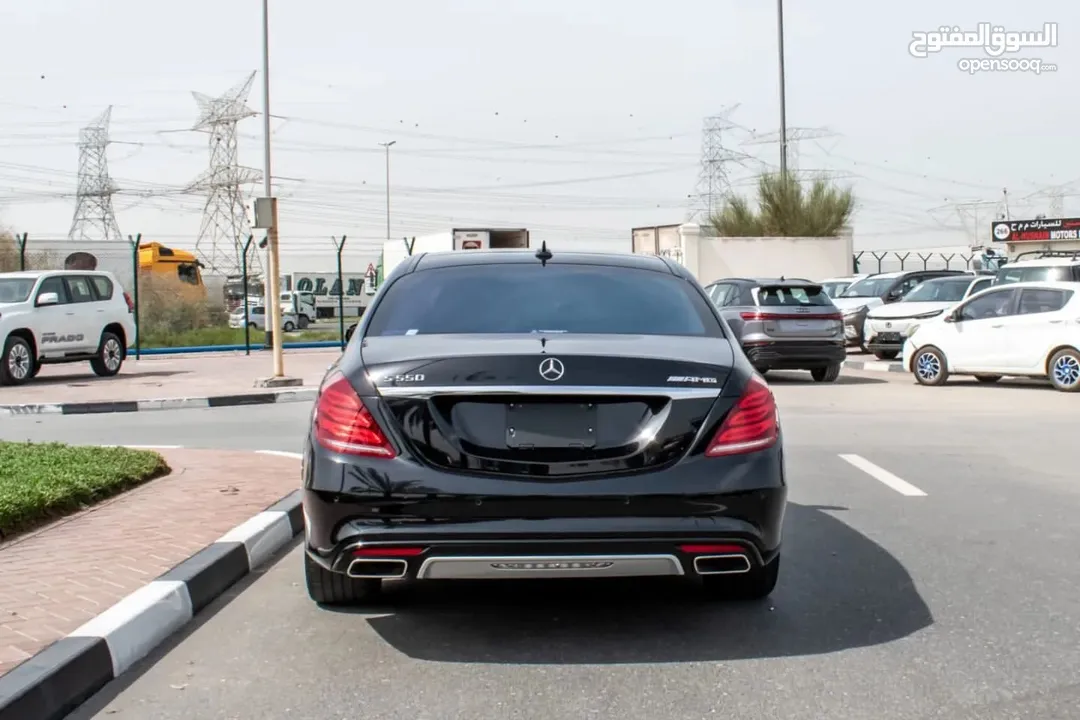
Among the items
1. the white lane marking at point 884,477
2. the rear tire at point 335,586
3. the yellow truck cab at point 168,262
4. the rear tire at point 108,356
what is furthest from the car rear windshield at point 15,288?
the yellow truck cab at point 168,262

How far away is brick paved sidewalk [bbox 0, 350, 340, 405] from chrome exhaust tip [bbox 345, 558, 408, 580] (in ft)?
39.4

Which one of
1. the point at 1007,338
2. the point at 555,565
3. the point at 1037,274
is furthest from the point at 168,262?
the point at 555,565

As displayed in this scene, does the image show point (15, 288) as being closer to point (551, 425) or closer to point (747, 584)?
point (747, 584)

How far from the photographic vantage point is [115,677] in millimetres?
4434

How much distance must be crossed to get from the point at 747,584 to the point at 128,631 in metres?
2.54

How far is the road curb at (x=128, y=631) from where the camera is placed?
3.94 meters

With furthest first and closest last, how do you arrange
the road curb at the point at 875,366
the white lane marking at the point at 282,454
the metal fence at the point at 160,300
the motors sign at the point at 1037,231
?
1. the motors sign at the point at 1037,231
2. the metal fence at the point at 160,300
3. the road curb at the point at 875,366
4. the white lane marking at the point at 282,454

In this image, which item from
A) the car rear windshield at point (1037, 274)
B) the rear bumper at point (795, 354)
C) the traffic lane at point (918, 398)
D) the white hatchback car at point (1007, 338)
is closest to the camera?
the traffic lane at point (918, 398)

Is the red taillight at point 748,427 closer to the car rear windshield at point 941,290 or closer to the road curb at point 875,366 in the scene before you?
the road curb at point 875,366

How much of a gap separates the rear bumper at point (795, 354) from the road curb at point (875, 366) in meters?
2.91

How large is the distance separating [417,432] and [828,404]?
11.4 metres

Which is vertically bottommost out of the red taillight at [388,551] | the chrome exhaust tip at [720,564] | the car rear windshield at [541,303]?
the chrome exhaust tip at [720,564]

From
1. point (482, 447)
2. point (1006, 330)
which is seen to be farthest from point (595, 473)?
point (1006, 330)

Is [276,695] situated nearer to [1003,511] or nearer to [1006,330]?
[1003,511]
